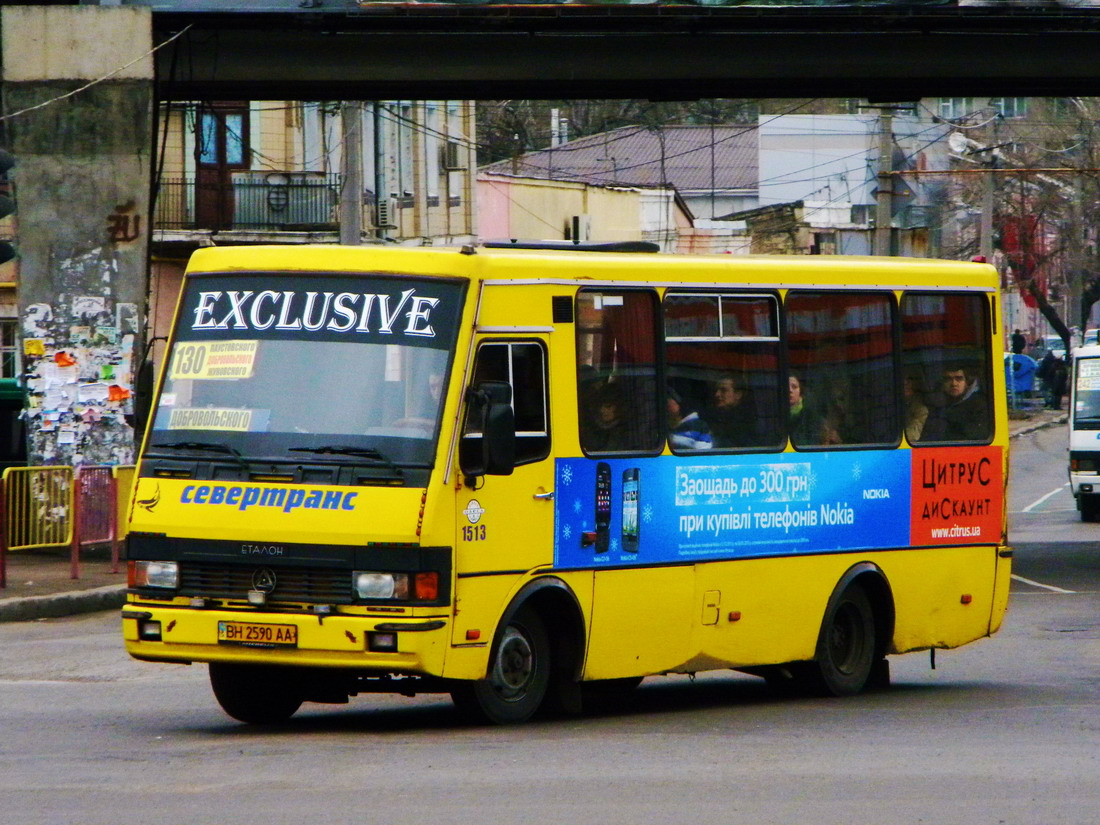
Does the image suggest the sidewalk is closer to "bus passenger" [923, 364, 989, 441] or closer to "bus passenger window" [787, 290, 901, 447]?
"bus passenger window" [787, 290, 901, 447]

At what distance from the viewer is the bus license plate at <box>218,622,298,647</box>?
360 inches

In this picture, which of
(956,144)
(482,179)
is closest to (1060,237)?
(956,144)

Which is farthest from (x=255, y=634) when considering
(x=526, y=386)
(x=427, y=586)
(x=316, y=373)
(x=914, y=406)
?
(x=914, y=406)

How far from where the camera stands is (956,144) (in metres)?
81.9

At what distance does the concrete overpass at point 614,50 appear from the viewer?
2120 cm

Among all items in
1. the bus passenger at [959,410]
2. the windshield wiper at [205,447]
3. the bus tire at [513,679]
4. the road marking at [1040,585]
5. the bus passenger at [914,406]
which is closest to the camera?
the windshield wiper at [205,447]

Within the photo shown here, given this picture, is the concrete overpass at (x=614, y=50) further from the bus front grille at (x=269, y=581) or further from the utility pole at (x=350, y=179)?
the bus front grille at (x=269, y=581)

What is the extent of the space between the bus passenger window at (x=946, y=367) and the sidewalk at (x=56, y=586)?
8.07 metres

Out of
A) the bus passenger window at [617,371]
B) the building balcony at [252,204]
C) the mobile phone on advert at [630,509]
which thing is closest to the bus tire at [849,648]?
the mobile phone on advert at [630,509]

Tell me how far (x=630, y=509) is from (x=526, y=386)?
39.1 inches

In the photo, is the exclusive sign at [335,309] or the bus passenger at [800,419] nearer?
the exclusive sign at [335,309]

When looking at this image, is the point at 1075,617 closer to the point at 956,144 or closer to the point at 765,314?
the point at 765,314

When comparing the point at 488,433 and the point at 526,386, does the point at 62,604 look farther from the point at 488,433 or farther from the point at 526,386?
the point at 488,433

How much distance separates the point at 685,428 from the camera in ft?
35.6
